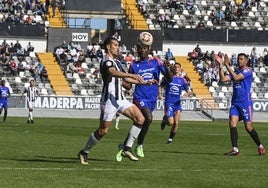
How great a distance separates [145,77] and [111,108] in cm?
338

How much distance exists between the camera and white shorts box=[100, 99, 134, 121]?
16484 mm

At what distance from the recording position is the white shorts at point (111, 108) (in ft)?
54.1

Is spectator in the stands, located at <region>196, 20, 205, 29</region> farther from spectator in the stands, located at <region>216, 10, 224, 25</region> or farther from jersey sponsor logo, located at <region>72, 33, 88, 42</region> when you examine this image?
jersey sponsor logo, located at <region>72, 33, 88, 42</region>

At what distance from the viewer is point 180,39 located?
2655 inches

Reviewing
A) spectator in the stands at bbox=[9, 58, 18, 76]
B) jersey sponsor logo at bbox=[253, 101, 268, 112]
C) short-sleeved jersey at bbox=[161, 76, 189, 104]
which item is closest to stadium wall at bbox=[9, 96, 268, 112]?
spectator in the stands at bbox=[9, 58, 18, 76]

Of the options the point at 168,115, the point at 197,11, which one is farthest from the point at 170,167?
the point at 197,11

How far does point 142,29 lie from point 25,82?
11886 millimetres

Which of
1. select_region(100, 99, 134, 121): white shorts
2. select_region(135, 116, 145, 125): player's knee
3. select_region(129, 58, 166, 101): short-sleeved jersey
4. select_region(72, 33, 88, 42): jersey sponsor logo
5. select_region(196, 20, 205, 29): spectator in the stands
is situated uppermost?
select_region(129, 58, 166, 101): short-sleeved jersey

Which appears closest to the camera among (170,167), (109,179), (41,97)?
(109,179)

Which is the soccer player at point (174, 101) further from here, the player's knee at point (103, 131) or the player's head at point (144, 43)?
the player's knee at point (103, 131)

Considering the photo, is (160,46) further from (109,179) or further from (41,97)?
(109,179)

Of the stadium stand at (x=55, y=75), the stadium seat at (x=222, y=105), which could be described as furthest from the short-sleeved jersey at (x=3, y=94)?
the stadium seat at (x=222, y=105)

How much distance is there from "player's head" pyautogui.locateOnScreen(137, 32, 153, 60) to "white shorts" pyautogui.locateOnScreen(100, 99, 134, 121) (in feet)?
7.88

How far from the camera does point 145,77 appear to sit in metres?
19.8
